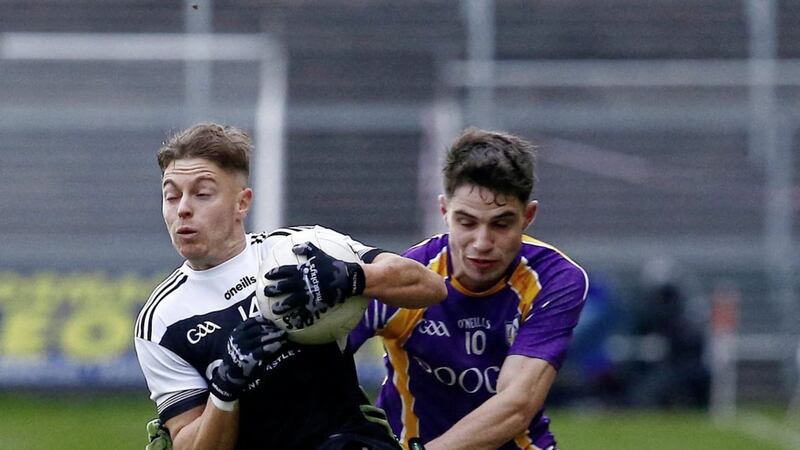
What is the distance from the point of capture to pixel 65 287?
49.0ft

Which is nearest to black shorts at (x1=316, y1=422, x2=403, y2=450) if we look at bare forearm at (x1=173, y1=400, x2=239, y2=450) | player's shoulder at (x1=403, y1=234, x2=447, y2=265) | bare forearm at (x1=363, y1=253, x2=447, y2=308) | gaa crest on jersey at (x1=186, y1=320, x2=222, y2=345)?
bare forearm at (x1=173, y1=400, x2=239, y2=450)

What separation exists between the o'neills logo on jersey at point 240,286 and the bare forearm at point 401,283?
440 mm

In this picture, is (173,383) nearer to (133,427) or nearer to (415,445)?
(415,445)

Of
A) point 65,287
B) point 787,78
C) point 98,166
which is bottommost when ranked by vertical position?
point 65,287

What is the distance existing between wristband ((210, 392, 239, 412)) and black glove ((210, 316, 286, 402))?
0.03m

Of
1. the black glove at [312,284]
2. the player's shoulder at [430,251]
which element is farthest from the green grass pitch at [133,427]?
the black glove at [312,284]

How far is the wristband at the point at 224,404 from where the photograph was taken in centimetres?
465

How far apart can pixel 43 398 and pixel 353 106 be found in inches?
173

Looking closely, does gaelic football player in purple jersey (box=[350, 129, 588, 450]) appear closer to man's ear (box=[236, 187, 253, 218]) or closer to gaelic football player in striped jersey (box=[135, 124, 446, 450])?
gaelic football player in striped jersey (box=[135, 124, 446, 450])

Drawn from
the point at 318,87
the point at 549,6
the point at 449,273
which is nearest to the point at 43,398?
the point at 318,87

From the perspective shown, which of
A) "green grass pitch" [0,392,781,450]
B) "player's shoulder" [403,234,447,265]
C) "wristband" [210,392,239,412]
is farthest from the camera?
"green grass pitch" [0,392,781,450]

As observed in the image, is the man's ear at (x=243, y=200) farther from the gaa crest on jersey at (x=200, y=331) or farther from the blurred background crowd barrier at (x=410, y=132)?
the blurred background crowd barrier at (x=410, y=132)

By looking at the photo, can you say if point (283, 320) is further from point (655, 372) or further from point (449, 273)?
point (655, 372)

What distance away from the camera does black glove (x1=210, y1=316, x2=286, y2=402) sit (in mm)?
4531
